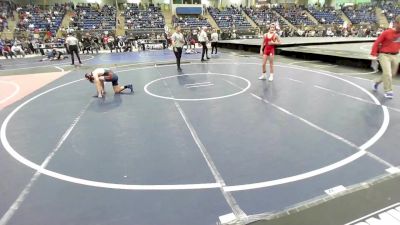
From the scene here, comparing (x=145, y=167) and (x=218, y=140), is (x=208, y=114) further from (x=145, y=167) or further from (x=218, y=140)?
(x=145, y=167)

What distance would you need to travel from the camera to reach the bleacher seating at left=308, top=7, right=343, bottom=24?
1510 inches

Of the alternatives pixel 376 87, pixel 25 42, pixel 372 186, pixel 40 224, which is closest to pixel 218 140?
pixel 372 186

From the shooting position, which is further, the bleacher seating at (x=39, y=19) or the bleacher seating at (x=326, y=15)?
Answer: the bleacher seating at (x=326, y=15)

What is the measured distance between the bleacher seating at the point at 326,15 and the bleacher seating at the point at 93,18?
1057 inches

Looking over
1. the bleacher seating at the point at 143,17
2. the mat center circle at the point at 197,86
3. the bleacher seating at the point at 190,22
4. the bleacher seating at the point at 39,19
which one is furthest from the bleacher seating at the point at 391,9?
the bleacher seating at the point at 39,19

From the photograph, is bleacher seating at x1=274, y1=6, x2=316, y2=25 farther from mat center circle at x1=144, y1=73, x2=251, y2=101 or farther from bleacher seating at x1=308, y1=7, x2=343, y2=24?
mat center circle at x1=144, y1=73, x2=251, y2=101

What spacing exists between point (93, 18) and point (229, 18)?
54.2 ft

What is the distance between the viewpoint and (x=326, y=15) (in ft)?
130

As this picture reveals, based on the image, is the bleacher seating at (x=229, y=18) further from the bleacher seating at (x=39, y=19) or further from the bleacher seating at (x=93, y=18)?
the bleacher seating at (x=39, y=19)

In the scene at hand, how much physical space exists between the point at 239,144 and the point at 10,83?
9.39m

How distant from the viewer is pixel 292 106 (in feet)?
20.2

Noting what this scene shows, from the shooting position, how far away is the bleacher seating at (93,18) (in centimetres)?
3057

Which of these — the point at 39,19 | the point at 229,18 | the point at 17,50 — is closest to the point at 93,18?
the point at 39,19

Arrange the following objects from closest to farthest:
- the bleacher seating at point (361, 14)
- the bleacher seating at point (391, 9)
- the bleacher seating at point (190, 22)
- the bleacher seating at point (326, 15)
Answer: the bleacher seating at point (190, 22)
the bleacher seating at point (326, 15)
the bleacher seating at point (361, 14)
the bleacher seating at point (391, 9)
